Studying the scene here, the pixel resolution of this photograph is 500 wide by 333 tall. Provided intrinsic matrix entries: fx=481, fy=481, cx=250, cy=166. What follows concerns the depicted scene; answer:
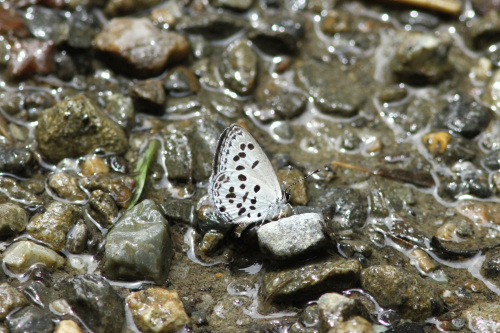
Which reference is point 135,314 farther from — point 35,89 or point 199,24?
point 199,24

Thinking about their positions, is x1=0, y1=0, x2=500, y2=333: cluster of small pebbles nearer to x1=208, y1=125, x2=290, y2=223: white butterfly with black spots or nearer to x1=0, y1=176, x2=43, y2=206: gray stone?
x1=0, y1=176, x2=43, y2=206: gray stone

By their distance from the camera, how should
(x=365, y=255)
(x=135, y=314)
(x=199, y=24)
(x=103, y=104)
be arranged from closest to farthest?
(x=135, y=314)
(x=365, y=255)
(x=103, y=104)
(x=199, y=24)

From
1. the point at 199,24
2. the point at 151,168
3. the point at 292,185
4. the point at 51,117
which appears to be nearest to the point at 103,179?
the point at 151,168

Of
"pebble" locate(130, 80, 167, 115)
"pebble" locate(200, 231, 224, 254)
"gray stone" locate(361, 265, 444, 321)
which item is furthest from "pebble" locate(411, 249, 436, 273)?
"pebble" locate(130, 80, 167, 115)

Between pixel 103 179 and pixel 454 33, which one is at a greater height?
pixel 454 33

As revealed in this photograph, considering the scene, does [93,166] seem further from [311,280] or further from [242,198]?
[311,280]

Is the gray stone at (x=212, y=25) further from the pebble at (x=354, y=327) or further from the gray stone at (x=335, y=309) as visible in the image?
the pebble at (x=354, y=327)
